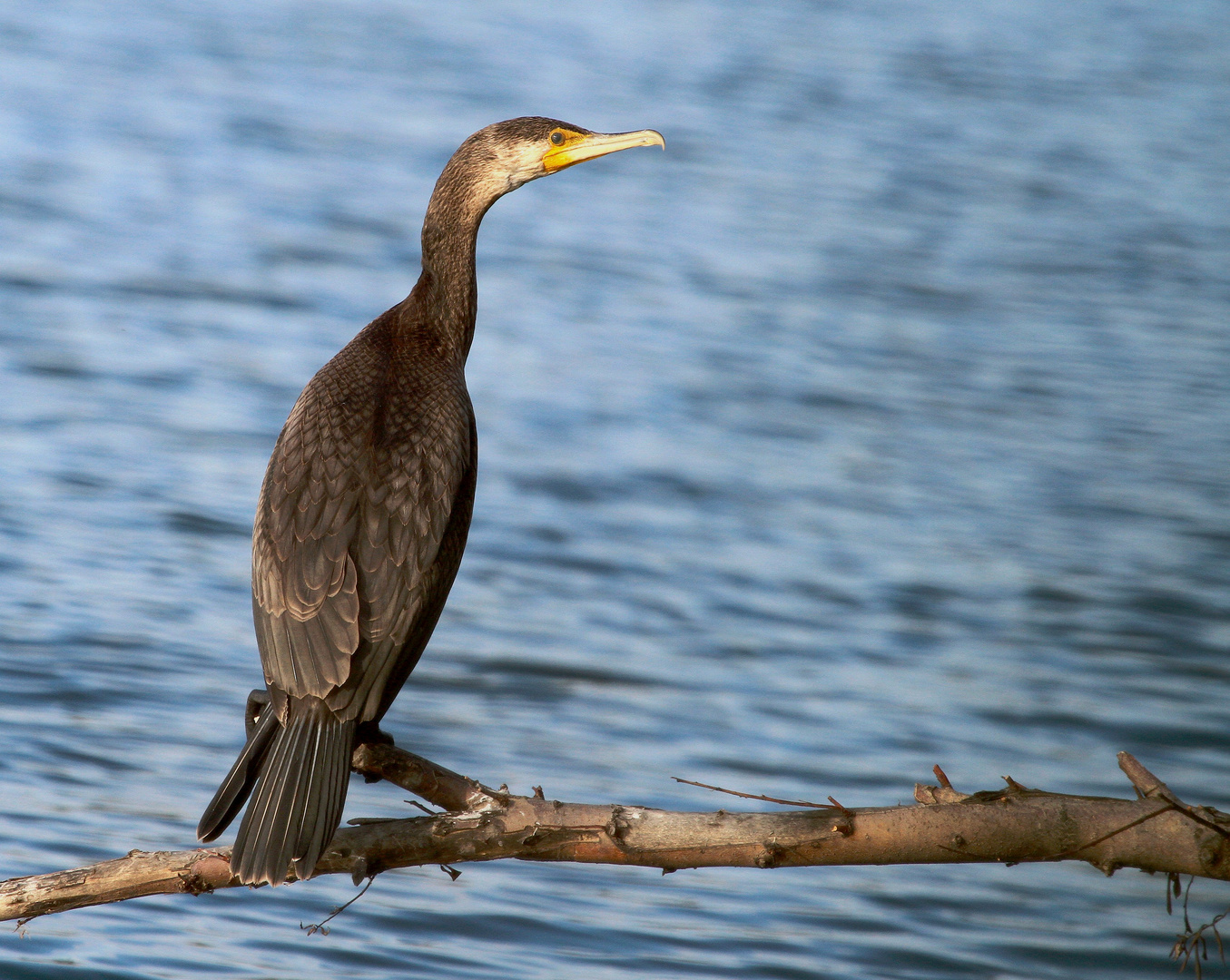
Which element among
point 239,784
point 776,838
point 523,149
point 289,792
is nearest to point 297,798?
point 289,792

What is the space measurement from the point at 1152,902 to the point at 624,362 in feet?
18.1

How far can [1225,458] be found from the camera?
32.1 feet

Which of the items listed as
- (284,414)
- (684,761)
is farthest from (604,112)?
(684,761)

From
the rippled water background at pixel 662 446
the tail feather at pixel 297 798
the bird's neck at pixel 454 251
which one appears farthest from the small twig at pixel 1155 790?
the rippled water background at pixel 662 446

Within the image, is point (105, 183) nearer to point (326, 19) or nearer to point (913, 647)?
point (326, 19)

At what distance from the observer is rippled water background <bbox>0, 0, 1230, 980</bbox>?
518 centimetres

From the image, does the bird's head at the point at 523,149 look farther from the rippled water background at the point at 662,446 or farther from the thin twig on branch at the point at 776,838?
the rippled water background at the point at 662,446

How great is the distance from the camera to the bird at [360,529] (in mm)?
3053

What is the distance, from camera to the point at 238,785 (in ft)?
10.1

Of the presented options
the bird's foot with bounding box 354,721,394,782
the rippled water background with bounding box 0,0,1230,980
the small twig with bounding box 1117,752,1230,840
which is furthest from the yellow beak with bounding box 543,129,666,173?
the rippled water background with bounding box 0,0,1230,980

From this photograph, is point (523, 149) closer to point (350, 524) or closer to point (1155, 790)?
point (350, 524)

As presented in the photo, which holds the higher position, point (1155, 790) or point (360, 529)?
point (360, 529)

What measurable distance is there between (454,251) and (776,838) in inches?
73.5

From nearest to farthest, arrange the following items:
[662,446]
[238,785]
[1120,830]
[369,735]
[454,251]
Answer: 1. [1120,830]
2. [238,785]
3. [369,735]
4. [454,251]
5. [662,446]
